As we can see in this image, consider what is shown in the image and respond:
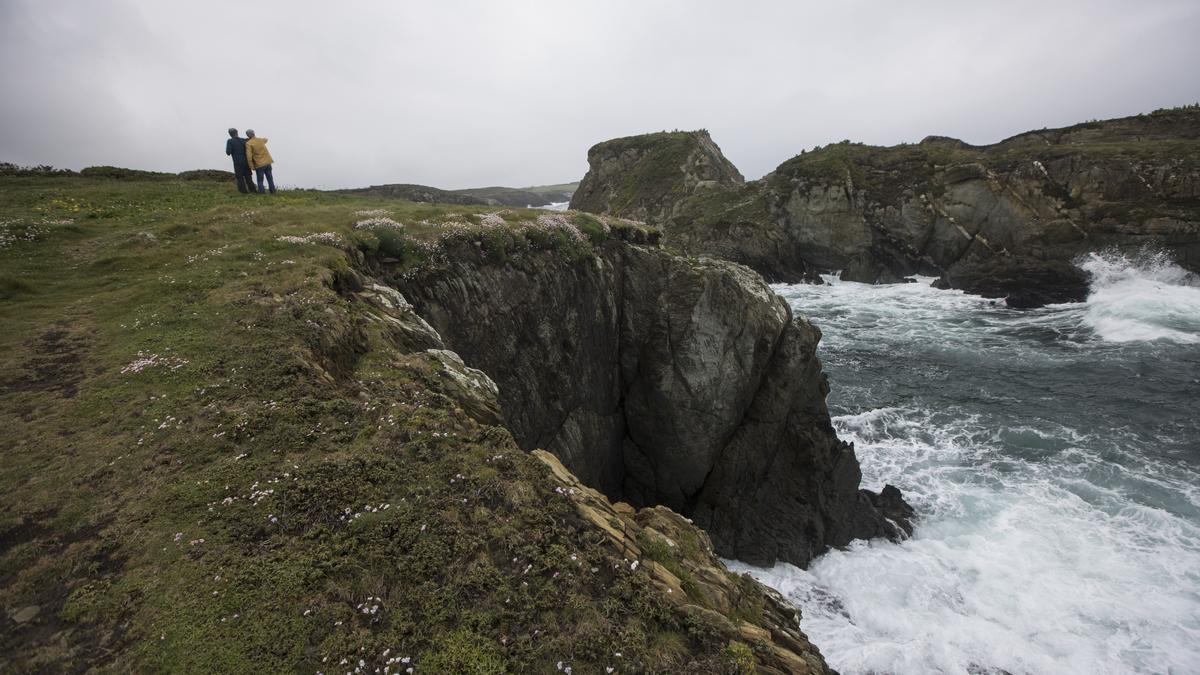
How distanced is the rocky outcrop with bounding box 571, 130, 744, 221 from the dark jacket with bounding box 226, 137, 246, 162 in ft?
196

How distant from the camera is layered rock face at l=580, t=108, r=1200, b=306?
151ft

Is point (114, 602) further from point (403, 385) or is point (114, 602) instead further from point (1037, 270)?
point (1037, 270)

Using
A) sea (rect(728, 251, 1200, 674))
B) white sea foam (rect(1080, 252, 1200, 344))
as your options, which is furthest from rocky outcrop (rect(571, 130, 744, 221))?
white sea foam (rect(1080, 252, 1200, 344))

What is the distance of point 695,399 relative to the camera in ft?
72.4

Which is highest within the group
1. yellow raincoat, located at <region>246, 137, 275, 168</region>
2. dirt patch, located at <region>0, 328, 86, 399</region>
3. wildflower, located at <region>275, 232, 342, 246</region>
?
yellow raincoat, located at <region>246, 137, 275, 168</region>

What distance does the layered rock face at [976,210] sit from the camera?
4606cm

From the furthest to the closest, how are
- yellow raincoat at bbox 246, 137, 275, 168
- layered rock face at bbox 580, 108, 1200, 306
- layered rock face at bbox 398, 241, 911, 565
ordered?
layered rock face at bbox 580, 108, 1200, 306, yellow raincoat at bbox 246, 137, 275, 168, layered rock face at bbox 398, 241, 911, 565

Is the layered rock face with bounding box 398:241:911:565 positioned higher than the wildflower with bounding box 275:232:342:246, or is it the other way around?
the wildflower with bounding box 275:232:342:246

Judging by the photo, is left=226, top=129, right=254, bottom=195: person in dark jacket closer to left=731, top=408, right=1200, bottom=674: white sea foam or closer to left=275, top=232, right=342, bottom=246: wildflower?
left=275, top=232, right=342, bottom=246: wildflower

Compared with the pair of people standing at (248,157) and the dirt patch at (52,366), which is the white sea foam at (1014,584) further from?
the pair of people standing at (248,157)

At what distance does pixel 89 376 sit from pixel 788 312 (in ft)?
80.2

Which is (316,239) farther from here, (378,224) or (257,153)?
(257,153)

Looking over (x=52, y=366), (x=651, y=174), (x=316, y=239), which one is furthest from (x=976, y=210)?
(x=52, y=366)

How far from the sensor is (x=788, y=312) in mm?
24391
